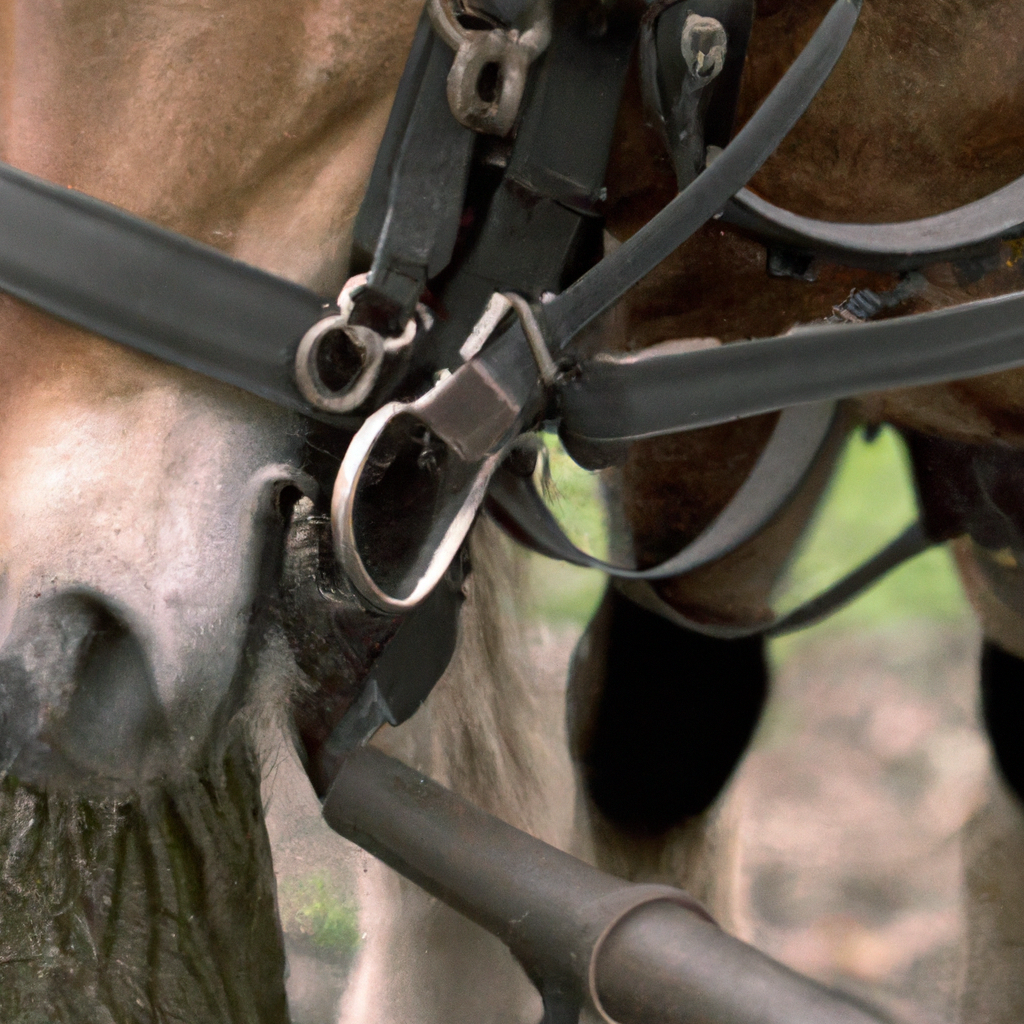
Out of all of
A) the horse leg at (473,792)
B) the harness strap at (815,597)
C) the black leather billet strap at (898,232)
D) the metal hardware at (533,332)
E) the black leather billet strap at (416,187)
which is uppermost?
the black leather billet strap at (898,232)

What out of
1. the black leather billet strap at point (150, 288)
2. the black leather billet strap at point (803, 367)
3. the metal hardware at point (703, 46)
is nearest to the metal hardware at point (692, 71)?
the metal hardware at point (703, 46)

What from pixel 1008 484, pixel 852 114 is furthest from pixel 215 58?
pixel 1008 484

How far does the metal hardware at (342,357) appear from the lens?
1.70 feet

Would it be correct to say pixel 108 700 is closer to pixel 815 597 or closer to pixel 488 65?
pixel 488 65

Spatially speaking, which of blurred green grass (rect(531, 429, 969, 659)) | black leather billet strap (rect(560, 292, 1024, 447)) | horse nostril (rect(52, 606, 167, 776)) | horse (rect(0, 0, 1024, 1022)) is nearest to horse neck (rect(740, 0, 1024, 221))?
horse (rect(0, 0, 1024, 1022))

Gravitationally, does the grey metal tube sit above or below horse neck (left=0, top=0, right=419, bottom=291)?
below

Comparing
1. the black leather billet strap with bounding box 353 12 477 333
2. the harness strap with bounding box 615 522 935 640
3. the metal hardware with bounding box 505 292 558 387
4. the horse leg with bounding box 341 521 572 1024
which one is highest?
the black leather billet strap with bounding box 353 12 477 333

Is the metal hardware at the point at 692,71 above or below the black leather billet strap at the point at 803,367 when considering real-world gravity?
above

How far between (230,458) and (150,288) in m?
0.09

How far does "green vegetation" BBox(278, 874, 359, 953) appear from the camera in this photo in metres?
0.67

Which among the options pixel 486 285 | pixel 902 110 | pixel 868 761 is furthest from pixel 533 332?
pixel 868 761

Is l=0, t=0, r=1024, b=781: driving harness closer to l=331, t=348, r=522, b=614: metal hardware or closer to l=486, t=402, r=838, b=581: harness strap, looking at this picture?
l=331, t=348, r=522, b=614: metal hardware

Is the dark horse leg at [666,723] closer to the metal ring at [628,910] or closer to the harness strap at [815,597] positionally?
the harness strap at [815,597]

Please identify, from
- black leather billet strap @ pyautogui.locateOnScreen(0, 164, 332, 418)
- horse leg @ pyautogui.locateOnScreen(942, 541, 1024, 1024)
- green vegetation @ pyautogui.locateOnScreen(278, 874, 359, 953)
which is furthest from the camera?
horse leg @ pyautogui.locateOnScreen(942, 541, 1024, 1024)
